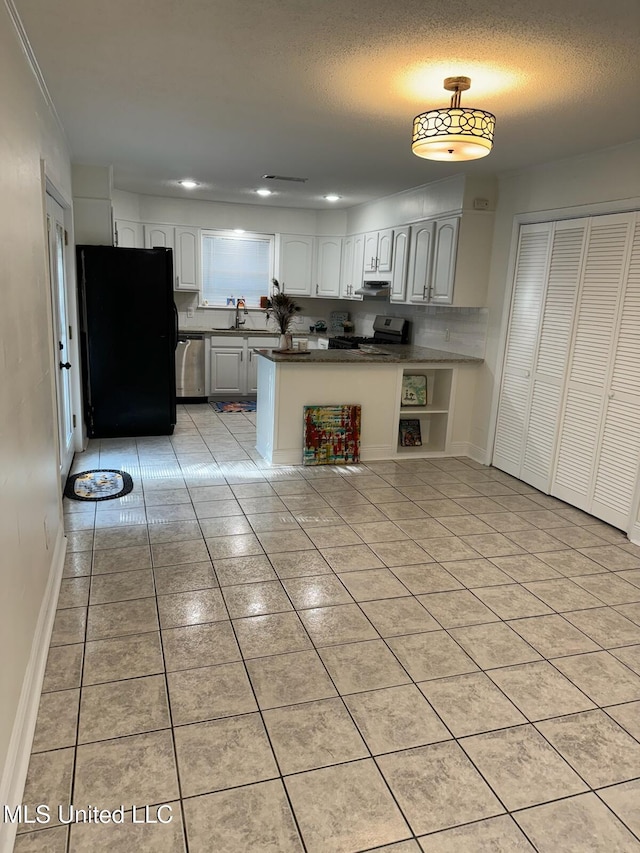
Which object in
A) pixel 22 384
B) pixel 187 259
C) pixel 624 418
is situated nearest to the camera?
pixel 22 384

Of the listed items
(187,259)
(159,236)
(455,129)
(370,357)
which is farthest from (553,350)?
(159,236)

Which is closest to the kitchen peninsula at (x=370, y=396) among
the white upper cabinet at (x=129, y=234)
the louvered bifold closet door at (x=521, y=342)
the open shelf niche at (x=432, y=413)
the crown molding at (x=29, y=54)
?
the open shelf niche at (x=432, y=413)

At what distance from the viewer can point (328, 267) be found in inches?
309

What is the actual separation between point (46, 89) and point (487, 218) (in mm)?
3562

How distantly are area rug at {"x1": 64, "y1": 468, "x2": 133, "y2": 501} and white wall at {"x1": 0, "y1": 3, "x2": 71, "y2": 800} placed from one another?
1051 millimetres

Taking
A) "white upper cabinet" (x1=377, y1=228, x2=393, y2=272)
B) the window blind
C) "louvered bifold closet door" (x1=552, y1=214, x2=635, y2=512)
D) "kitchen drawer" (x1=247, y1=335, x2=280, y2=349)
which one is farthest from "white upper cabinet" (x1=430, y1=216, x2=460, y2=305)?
the window blind

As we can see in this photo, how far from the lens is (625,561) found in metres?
3.51

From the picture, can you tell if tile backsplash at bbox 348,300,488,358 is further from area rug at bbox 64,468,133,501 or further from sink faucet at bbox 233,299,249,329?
area rug at bbox 64,468,133,501

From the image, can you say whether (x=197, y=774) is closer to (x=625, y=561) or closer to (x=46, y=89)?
(x=625, y=561)

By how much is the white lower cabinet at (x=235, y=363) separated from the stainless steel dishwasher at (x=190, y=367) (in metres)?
0.14

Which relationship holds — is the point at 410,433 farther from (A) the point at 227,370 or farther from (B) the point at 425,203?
(A) the point at 227,370

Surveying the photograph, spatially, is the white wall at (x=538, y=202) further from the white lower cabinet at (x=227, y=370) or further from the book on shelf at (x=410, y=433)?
the white lower cabinet at (x=227, y=370)

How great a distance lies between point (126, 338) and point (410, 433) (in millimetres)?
2884

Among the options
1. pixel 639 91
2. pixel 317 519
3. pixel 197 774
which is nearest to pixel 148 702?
pixel 197 774
